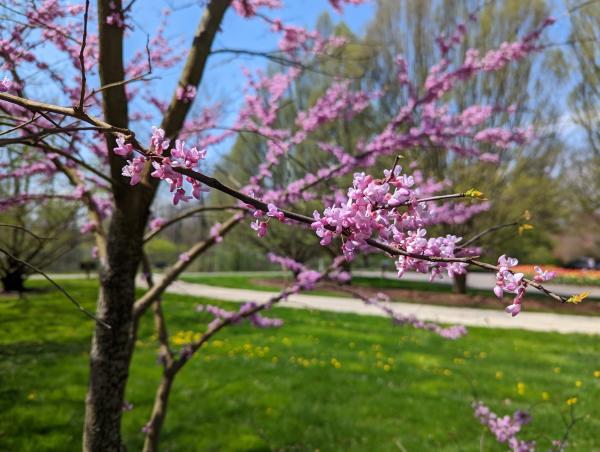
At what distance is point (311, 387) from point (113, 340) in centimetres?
378

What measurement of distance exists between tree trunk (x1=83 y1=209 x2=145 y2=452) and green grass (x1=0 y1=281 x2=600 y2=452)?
1.91 metres

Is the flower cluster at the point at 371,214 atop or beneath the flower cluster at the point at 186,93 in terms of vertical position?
beneath

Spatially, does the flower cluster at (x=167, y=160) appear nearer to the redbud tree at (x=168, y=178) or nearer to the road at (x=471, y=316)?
the redbud tree at (x=168, y=178)

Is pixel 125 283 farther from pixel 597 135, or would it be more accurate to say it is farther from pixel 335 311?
pixel 597 135

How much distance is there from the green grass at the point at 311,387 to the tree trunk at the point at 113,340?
1.91 meters

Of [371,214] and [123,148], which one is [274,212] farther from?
[123,148]

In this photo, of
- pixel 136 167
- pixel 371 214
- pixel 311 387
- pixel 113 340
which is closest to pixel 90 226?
pixel 113 340

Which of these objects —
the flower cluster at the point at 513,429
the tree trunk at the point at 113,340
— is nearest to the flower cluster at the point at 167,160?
the tree trunk at the point at 113,340

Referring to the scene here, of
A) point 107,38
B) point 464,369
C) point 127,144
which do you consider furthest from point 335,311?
point 127,144

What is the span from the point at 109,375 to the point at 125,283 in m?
0.49

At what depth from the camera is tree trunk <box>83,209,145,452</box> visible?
233 centimetres

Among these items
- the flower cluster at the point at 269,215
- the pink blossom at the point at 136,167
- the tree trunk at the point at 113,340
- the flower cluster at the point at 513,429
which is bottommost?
the flower cluster at the point at 513,429

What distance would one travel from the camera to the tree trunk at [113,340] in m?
2.33

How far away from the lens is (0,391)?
510 cm
